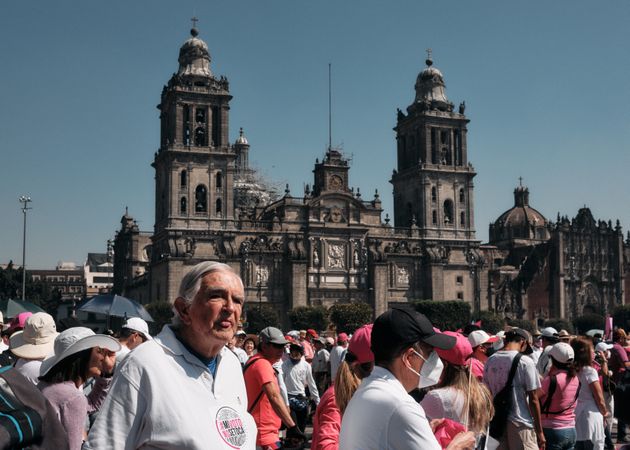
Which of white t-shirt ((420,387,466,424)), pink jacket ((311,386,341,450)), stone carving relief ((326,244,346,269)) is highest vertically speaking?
stone carving relief ((326,244,346,269))

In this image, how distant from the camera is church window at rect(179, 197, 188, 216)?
73875 mm

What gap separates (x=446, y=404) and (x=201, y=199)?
69.9 metres

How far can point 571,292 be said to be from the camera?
85.6 m

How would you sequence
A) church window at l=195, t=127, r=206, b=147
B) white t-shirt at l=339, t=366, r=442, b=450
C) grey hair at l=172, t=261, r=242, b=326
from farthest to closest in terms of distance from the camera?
church window at l=195, t=127, r=206, b=147, grey hair at l=172, t=261, r=242, b=326, white t-shirt at l=339, t=366, r=442, b=450

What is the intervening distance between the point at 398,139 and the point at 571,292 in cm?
2278

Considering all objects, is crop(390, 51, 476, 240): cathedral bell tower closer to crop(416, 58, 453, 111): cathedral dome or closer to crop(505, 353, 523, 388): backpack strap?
crop(416, 58, 453, 111): cathedral dome

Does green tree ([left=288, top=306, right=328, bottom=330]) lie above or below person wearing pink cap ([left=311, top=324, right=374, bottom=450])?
below

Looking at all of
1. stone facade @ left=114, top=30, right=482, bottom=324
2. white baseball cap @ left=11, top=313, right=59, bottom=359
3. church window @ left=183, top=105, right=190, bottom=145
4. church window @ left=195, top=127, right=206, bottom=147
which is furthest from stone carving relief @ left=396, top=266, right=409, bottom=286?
white baseball cap @ left=11, top=313, right=59, bottom=359

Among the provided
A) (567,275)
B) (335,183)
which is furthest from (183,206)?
(567,275)

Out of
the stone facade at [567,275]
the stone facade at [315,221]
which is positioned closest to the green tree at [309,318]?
the stone facade at [315,221]

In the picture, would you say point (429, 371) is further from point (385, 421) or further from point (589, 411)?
point (589, 411)

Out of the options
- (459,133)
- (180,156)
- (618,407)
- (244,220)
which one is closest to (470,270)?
(459,133)

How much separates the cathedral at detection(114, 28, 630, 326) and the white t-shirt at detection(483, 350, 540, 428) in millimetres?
63576

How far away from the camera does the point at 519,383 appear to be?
9.14 m
